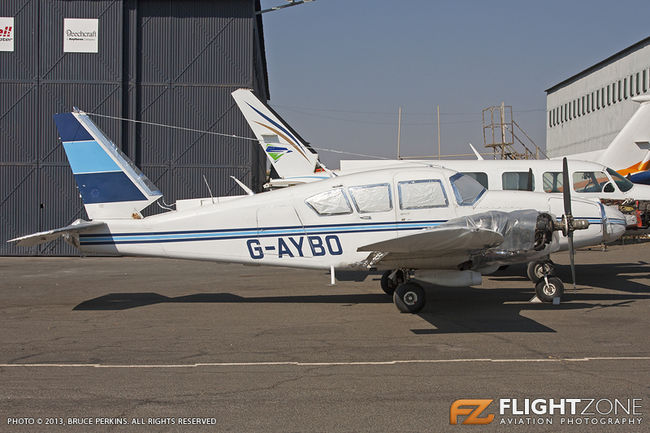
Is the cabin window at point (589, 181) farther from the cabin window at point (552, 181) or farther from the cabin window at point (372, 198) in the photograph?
the cabin window at point (372, 198)

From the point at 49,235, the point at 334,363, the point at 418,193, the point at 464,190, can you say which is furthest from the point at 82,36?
the point at 334,363

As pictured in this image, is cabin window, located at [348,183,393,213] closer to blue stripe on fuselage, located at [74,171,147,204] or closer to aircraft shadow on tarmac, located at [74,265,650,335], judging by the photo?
aircraft shadow on tarmac, located at [74,265,650,335]

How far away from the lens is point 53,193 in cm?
2383

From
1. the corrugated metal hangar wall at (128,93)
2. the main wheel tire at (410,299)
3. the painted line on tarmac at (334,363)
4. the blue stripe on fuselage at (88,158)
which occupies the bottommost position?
the painted line on tarmac at (334,363)

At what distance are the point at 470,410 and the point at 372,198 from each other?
5319mm

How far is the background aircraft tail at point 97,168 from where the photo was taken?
1081cm

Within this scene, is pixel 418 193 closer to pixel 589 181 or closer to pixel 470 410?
pixel 470 410

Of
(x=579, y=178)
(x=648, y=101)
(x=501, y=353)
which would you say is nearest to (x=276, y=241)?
(x=501, y=353)

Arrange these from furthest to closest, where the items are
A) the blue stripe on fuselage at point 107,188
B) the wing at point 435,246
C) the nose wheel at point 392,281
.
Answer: the nose wheel at point 392,281 < the blue stripe on fuselage at point 107,188 < the wing at point 435,246

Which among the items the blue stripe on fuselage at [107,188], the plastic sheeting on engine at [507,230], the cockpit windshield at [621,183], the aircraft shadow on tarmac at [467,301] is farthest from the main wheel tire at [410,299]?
the cockpit windshield at [621,183]

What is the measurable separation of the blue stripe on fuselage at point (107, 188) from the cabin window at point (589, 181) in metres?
10.1

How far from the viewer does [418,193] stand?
9.77 metres

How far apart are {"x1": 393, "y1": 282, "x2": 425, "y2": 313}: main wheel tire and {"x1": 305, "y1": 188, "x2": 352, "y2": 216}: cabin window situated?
65.1 inches

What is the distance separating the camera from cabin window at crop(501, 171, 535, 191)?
14500 mm
